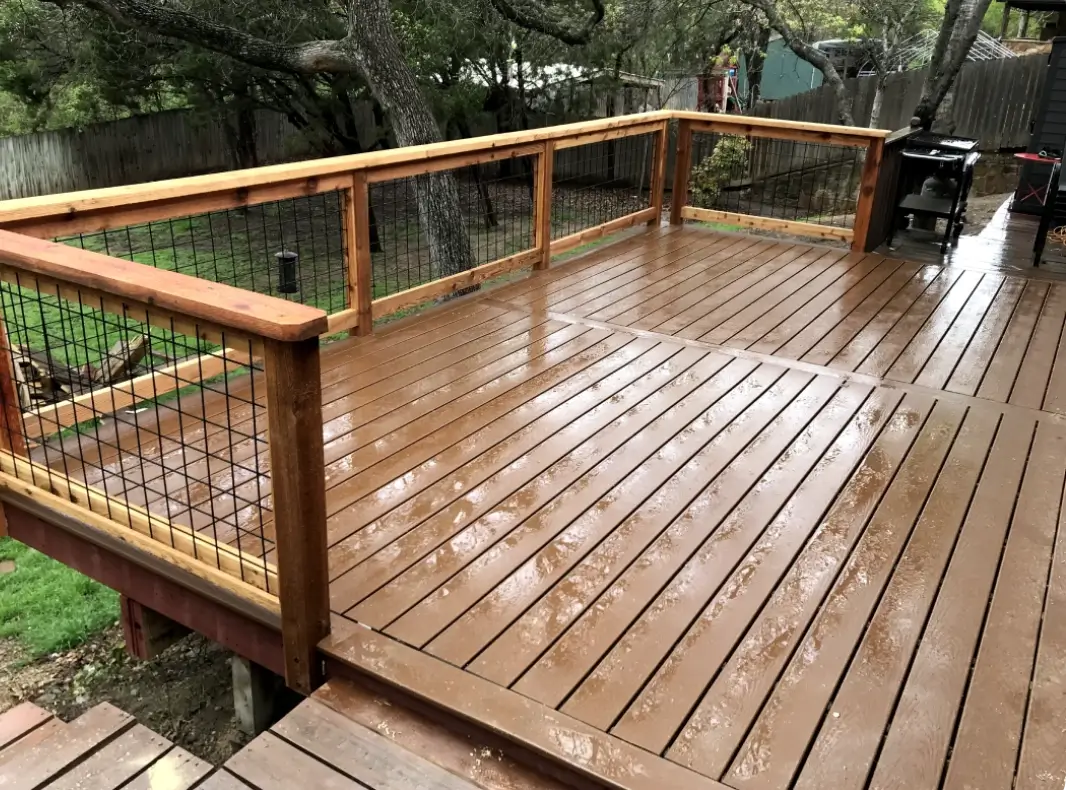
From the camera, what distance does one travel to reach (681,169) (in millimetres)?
6418

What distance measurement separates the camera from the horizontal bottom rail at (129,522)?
2.22 metres

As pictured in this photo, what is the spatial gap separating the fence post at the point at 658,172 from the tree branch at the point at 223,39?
299 centimetres

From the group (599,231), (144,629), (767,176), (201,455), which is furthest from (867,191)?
(767,176)

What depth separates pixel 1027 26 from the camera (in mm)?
19484

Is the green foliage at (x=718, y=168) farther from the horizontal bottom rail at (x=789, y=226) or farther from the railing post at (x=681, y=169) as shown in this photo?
the horizontal bottom rail at (x=789, y=226)

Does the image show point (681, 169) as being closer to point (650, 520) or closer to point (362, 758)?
point (650, 520)

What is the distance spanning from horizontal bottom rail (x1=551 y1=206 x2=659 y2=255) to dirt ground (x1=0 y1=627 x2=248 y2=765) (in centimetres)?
302

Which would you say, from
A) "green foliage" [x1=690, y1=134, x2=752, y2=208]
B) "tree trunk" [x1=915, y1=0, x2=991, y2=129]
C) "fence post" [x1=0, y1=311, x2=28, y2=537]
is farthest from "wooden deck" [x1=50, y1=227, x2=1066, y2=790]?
"green foliage" [x1=690, y1=134, x2=752, y2=208]

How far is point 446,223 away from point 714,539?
570 cm

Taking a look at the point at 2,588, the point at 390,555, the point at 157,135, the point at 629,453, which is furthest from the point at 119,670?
the point at 157,135

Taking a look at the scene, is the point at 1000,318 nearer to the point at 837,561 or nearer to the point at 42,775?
the point at 837,561

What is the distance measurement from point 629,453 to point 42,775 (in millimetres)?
1966

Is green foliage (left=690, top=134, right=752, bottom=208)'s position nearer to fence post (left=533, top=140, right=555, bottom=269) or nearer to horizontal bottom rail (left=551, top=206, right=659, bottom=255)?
horizontal bottom rail (left=551, top=206, right=659, bottom=255)

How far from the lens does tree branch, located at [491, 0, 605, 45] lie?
9.20 m
